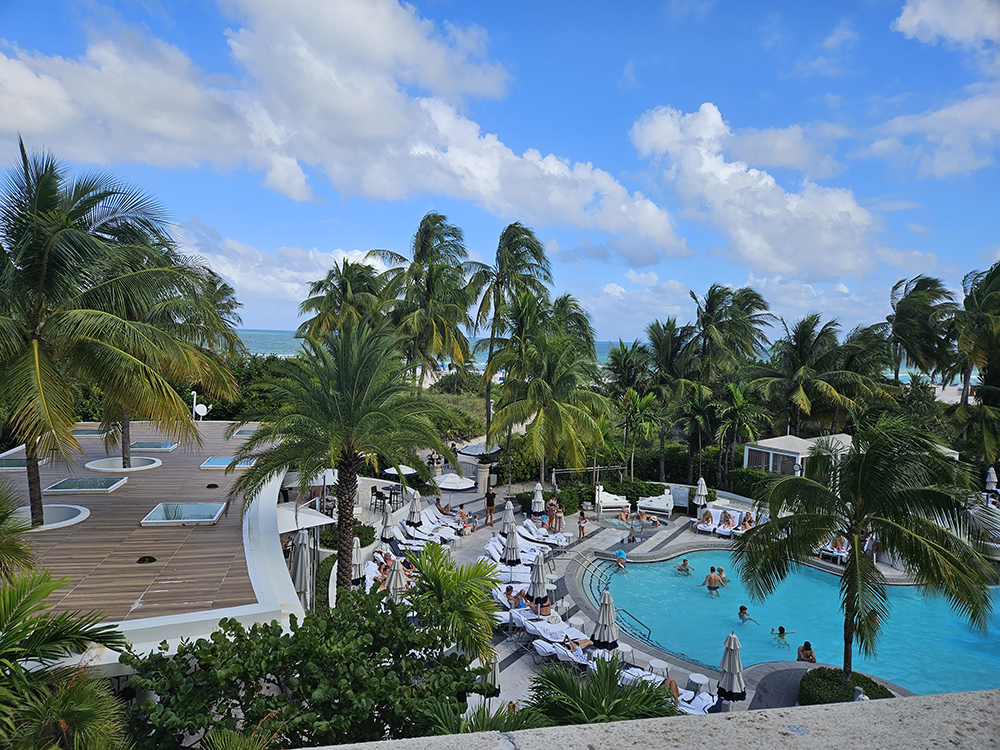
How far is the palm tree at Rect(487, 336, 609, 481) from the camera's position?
2088cm

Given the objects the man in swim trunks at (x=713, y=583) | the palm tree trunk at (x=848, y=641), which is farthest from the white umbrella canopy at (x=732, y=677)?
the man in swim trunks at (x=713, y=583)

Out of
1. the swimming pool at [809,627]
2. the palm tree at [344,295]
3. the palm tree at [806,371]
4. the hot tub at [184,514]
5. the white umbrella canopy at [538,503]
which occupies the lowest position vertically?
the swimming pool at [809,627]

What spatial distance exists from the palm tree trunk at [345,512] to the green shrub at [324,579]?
165 centimetres

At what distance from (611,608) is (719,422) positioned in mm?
15704

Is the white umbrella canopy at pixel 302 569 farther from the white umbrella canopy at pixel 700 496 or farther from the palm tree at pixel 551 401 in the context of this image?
the white umbrella canopy at pixel 700 496

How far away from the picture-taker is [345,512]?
37.6 feet

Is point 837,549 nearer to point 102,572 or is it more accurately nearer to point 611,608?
point 611,608

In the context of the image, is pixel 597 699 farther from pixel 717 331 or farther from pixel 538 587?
pixel 717 331

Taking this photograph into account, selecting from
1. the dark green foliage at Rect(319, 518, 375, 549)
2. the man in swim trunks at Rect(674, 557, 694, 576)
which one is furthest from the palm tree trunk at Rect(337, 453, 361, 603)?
the man in swim trunks at Rect(674, 557, 694, 576)

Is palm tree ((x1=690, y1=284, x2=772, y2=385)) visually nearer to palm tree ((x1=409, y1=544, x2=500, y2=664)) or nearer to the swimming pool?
the swimming pool

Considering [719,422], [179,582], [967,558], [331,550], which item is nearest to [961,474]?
[967,558]

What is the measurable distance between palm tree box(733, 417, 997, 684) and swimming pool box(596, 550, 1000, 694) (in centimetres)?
415

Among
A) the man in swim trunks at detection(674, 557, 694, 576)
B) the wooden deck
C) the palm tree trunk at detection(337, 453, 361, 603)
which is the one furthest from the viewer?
the man in swim trunks at detection(674, 557, 694, 576)

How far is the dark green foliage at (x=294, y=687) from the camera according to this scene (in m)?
5.34
